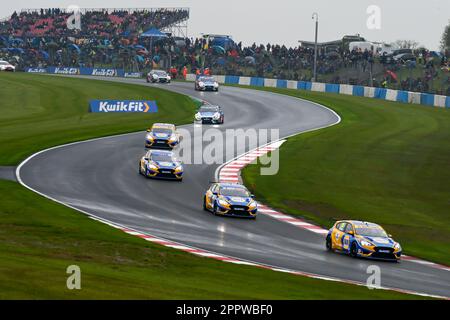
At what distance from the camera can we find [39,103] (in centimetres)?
7562

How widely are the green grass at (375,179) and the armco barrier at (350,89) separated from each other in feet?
35.3

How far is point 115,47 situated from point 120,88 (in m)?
24.6

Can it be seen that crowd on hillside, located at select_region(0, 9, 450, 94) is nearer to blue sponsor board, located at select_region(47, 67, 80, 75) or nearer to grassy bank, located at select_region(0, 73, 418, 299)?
blue sponsor board, located at select_region(47, 67, 80, 75)

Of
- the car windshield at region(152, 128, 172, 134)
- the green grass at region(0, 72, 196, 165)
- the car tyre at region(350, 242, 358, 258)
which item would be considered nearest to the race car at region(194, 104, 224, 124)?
the green grass at region(0, 72, 196, 165)

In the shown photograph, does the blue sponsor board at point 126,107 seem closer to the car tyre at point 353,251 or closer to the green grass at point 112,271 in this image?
the green grass at point 112,271

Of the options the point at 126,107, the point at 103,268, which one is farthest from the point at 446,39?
the point at 103,268

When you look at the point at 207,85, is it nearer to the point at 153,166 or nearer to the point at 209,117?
the point at 209,117

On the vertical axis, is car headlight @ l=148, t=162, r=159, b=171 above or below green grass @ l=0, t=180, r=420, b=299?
below

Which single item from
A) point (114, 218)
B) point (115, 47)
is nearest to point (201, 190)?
point (114, 218)

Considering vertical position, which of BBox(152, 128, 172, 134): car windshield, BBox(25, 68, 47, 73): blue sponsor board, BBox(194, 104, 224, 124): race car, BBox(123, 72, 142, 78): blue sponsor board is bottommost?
BBox(25, 68, 47, 73): blue sponsor board

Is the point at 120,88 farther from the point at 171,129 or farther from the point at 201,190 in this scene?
the point at 201,190

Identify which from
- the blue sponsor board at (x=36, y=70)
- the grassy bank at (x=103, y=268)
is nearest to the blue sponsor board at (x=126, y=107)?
the grassy bank at (x=103, y=268)

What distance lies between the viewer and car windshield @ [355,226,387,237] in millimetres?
28859

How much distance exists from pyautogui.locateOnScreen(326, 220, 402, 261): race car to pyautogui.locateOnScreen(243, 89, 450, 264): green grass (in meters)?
1.70
